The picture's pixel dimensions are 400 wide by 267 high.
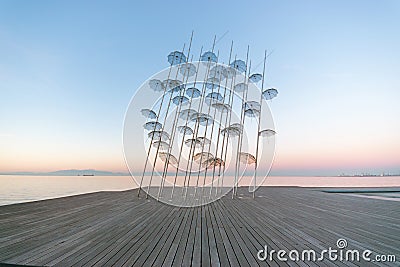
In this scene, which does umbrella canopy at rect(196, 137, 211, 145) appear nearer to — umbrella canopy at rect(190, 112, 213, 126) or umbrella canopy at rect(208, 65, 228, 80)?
umbrella canopy at rect(190, 112, 213, 126)

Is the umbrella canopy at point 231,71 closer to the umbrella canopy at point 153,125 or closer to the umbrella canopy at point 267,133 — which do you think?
the umbrella canopy at point 267,133

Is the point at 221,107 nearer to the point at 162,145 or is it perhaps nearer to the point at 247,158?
the point at 247,158

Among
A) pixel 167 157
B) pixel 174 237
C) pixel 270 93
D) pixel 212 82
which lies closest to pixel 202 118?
pixel 212 82

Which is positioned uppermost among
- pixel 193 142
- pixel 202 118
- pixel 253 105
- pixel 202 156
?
pixel 253 105

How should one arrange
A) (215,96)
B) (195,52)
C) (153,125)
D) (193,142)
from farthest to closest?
(195,52) → (215,96) → (193,142) → (153,125)

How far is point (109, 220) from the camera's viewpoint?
5.02 meters

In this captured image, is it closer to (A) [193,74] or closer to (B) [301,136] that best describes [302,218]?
(A) [193,74]

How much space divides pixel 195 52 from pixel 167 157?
5.95 m

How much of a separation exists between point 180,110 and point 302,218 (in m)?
6.36

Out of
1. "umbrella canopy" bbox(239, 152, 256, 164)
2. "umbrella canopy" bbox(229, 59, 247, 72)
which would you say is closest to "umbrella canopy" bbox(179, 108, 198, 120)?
"umbrella canopy" bbox(239, 152, 256, 164)

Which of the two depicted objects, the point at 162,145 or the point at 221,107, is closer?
the point at 162,145

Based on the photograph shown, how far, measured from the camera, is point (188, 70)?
1024cm

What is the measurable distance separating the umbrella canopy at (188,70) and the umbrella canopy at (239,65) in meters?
2.06

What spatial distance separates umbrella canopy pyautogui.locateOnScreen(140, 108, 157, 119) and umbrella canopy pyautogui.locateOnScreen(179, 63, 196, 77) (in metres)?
2.24
